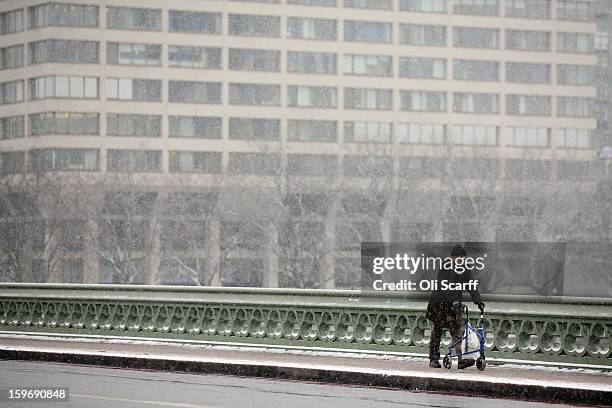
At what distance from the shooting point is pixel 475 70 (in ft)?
331

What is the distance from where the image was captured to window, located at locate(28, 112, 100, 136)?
95.0 m

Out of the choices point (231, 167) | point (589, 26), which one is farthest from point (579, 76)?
point (231, 167)

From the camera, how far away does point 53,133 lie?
94.6 meters

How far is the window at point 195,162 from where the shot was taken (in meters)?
95.4

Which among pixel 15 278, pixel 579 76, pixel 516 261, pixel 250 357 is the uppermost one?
pixel 579 76

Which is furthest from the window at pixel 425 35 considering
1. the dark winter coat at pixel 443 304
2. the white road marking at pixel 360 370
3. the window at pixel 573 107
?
the dark winter coat at pixel 443 304

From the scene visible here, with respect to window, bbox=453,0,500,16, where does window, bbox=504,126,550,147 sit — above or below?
below

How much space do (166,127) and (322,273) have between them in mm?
23950

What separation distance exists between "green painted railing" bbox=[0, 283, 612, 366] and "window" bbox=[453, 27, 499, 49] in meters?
79.6

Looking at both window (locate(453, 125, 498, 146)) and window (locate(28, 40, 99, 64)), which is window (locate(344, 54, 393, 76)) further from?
window (locate(28, 40, 99, 64))

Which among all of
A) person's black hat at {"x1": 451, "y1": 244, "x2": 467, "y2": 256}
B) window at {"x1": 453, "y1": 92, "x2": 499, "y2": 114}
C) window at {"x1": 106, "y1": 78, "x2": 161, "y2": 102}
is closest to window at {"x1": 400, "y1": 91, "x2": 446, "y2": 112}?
window at {"x1": 453, "y1": 92, "x2": 499, "y2": 114}

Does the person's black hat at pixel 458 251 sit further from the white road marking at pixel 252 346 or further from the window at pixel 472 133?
the window at pixel 472 133

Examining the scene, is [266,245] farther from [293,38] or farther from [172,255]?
[293,38]

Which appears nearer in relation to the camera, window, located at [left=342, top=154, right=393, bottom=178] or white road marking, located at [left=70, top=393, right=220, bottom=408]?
white road marking, located at [left=70, top=393, right=220, bottom=408]
